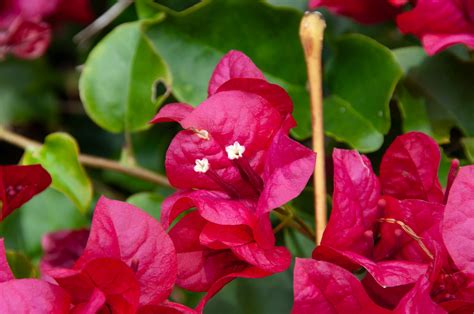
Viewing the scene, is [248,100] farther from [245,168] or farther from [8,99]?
[8,99]

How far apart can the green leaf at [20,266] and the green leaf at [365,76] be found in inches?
11.4

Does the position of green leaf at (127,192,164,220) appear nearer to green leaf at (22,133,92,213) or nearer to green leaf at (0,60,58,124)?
green leaf at (22,133,92,213)

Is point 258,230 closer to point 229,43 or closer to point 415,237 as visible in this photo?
point 415,237

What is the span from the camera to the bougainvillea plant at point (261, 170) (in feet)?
1.40

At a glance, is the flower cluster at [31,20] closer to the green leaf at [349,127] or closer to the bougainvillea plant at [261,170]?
the bougainvillea plant at [261,170]

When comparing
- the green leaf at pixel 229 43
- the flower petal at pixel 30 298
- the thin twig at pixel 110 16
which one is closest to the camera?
the flower petal at pixel 30 298

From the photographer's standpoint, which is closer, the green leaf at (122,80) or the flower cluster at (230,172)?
the flower cluster at (230,172)

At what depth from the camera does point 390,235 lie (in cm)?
47

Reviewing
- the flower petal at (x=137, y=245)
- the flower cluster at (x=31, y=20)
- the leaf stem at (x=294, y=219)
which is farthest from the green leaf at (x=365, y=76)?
the flower cluster at (x=31, y=20)

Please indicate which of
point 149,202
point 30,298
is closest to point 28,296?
point 30,298

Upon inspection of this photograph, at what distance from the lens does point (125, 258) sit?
0.44 meters

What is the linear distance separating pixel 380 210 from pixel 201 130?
0.13 meters

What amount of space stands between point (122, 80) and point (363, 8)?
0.23 metres

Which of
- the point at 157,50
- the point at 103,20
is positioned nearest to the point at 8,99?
the point at 103,20
